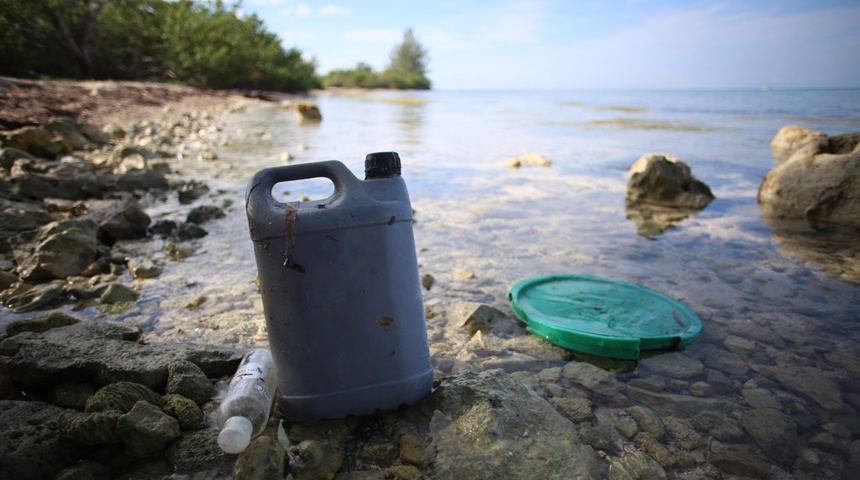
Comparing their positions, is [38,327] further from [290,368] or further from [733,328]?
[733,328]

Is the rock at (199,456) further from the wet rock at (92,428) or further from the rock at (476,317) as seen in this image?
the rock at (476,317)

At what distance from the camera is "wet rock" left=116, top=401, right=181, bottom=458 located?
1649 mm

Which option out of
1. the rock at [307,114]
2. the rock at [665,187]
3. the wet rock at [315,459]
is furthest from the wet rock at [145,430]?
the rock at [307,114]

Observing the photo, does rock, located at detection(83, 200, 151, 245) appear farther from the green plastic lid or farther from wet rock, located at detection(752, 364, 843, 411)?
wet rock, located at detection(752, 364, 843, 411)

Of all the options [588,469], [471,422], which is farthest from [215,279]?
[588,469]

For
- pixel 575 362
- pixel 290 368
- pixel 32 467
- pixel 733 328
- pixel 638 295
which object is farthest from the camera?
pixel 638 295

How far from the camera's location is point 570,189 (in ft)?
23.4

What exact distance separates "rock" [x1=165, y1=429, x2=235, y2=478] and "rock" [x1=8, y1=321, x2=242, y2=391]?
404 millimetres

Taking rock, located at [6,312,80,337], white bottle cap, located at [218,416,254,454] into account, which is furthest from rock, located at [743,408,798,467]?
rock, located at [6,312,80,337]

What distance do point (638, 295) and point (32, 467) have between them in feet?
10.6

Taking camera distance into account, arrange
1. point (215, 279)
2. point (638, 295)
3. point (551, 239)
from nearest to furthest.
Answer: point (638, 295), point (215, 279), point (551, 239)

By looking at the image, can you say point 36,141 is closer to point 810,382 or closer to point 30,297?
point 30,297

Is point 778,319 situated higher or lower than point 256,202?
lower

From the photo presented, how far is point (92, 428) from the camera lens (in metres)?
1.63
